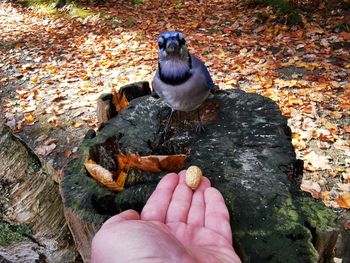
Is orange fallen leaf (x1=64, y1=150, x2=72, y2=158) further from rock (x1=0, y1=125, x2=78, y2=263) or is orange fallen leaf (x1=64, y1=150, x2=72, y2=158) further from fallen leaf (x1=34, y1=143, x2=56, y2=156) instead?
rock (x1=0, y1=125, x2=78, y2=263)

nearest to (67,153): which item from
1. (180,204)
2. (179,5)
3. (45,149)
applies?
(45,149)

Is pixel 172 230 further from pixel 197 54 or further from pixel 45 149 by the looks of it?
pixel 197 54

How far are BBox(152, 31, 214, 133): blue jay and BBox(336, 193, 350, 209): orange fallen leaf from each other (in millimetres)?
1716

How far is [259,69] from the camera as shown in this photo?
559cm

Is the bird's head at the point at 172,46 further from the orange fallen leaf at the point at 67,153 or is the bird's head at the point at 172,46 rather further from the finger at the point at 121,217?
the orange fallen leaf at the point at 67,153

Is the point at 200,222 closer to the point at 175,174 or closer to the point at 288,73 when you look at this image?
the point at 175,174

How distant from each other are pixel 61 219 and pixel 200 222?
4.93 feet

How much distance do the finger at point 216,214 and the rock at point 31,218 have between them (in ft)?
5.06

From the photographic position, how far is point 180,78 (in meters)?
2.48

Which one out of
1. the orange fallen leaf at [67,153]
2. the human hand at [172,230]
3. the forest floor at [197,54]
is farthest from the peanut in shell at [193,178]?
the orange fallen leaf at [67,153]

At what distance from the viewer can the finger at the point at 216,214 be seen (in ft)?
5.57

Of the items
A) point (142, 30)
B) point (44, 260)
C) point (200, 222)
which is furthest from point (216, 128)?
point (142, 30)

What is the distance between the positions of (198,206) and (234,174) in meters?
0.31

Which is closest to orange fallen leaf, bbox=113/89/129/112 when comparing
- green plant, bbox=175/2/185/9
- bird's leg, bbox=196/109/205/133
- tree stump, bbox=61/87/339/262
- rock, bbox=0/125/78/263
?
tree stump, bbox=61/87/339/262
